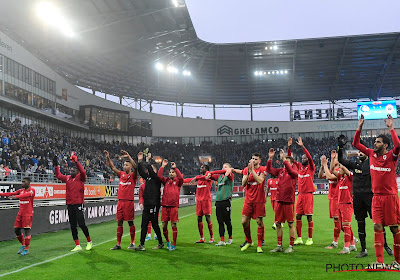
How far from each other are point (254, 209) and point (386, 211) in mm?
3388

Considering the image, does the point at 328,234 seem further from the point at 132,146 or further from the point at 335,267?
the point at 132,146

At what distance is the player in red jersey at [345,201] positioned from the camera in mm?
9586

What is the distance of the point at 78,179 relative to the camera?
10891mm

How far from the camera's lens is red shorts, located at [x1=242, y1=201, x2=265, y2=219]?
386 inches

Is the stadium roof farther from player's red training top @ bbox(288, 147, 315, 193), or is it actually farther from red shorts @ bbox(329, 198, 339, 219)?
red shorts @ bbox(329, 198, 339, 219)

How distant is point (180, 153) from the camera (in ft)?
Result: 183

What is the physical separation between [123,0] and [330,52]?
1079 inches

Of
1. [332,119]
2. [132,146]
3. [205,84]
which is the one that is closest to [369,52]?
[332,119]

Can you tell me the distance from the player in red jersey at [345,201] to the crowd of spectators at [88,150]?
113 inches

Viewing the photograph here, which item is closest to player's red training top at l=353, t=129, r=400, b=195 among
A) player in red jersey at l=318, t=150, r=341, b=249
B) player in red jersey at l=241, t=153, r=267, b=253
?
player in red jersey at l=318, t=150, r=341, b=249

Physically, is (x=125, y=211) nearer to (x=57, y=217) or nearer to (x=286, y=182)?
(x=286, y=182)

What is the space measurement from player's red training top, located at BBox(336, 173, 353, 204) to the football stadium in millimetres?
49

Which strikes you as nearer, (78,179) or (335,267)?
(335,267)

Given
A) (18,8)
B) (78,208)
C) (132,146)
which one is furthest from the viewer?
(132,146)
